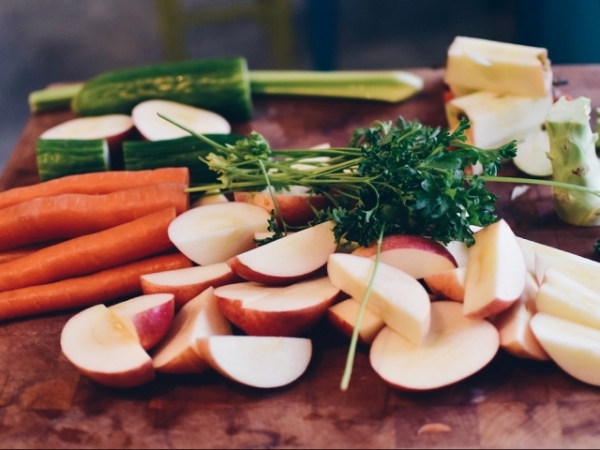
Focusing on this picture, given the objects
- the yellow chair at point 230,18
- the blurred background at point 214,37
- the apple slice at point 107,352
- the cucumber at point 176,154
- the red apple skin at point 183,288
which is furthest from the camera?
the blurred background at point 214,37

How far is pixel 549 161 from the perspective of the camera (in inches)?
101

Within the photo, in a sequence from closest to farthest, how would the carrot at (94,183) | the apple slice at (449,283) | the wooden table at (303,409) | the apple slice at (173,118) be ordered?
the wooden table at (303,409) → the apple slice at (449,283) → the carrot at (94,183) → the apple slice at (173,118)

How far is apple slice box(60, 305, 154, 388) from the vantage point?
70.1 inches

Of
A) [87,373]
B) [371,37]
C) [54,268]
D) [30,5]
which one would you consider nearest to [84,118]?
[54,268]

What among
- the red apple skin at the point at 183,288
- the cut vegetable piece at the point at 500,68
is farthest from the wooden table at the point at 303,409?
the cut vegetable piece at the point at 500,68

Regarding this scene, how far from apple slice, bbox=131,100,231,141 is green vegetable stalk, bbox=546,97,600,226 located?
1.33m

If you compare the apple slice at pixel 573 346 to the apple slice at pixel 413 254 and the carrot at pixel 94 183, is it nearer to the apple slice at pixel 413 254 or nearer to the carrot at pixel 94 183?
the apple slice at pixel 413 254

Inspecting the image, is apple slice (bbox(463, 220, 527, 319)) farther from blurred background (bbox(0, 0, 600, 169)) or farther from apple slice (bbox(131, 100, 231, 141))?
blurred background (bbox(0, 0, 600, 169))

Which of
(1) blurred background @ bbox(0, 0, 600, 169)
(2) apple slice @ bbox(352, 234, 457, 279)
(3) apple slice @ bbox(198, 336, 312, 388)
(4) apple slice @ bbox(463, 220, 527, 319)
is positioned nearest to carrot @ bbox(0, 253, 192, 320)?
(3) apple slice @ bbox(198, 336, 312, 388)

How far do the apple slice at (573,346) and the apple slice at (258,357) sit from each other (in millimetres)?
621

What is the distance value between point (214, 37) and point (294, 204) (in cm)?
402

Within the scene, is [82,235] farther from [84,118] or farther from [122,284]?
[84,118]

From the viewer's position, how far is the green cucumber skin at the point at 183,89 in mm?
3008

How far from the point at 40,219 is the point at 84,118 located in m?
0.88
